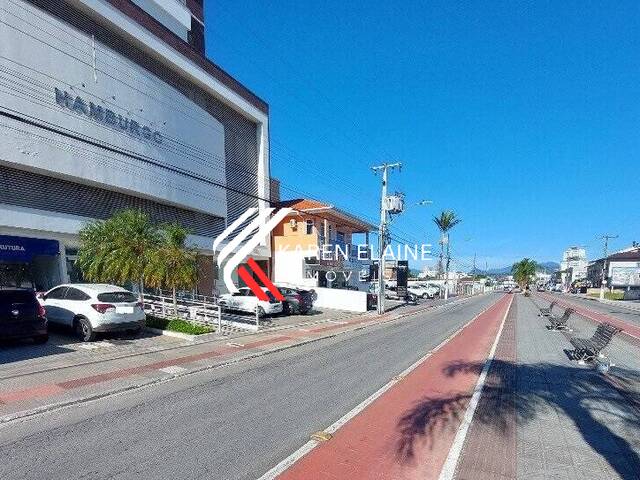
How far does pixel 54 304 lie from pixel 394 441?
11510mm

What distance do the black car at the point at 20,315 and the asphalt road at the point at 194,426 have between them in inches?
191

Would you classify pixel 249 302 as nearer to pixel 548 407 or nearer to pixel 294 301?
pixel 294 301

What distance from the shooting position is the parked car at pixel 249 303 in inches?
780

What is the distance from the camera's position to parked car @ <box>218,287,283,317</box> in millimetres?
19812

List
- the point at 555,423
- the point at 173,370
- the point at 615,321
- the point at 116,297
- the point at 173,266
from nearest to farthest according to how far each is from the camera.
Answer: the point at 555,423 < the point at 173,370 < the point at 116,297 < the point at 173,266 < the point at 615,321

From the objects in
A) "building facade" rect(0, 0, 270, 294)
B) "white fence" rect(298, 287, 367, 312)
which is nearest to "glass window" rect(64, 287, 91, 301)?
"building facade" rect(0, 0, 270, 294)

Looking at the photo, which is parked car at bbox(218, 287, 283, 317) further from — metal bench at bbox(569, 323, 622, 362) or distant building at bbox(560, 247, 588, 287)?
distant building at bbox(560, 247, 588, 287)

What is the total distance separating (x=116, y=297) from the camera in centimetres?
1177

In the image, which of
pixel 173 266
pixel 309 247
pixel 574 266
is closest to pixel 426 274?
pixel 574 266

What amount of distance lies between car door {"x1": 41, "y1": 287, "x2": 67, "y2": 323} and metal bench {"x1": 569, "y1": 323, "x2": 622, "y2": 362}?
14675 mm

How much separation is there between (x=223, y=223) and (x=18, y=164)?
1458 cm

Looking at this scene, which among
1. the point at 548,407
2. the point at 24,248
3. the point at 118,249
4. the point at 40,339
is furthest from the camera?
the point at 24,248

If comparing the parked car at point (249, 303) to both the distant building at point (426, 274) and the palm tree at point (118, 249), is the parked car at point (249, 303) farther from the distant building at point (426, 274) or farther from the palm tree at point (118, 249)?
the distant building at point (426, 274)

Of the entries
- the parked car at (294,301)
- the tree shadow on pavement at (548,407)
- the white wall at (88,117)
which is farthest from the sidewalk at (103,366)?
the white wall at (88,117)
